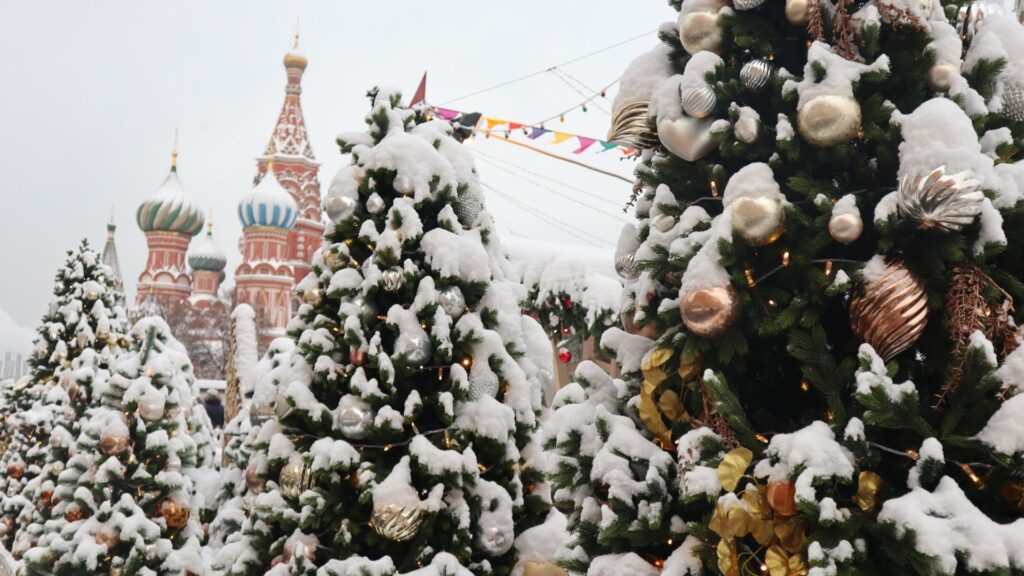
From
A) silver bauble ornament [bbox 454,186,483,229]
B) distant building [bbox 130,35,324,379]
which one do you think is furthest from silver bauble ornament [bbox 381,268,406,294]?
distant building [bbox 130,35,324,379]

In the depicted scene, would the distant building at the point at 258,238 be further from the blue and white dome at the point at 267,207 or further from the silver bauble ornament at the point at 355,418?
the silver bauble ornament at the point at 355,418

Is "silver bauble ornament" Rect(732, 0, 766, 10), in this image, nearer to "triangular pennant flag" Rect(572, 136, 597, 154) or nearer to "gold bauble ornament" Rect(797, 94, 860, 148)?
"gold bauble ornament" Rect(797, 94, 860, 148)

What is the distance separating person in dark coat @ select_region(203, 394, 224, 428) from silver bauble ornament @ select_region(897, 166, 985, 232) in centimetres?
1108

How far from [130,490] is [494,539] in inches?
135

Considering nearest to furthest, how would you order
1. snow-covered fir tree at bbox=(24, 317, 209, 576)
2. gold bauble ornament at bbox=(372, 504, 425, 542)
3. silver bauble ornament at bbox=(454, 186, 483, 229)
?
1. gold bauble ornament at bbox=(372, 504, 425, 542)
2. silver bauble ornament at bbox=(454, 186, 483, 229)
3. snow-covered fir tree at bbox=(24, 317, 209, 576)

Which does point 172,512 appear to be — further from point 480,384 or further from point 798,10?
point 798,10

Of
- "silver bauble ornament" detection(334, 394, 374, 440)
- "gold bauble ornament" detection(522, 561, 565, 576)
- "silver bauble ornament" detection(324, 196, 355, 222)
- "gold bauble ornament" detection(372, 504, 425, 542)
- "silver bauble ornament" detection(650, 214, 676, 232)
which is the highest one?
"silver bauble ornament" detection(650, 214, 676, 232)

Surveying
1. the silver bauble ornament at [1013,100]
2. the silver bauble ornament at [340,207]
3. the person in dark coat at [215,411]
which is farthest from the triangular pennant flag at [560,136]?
the silver bauble ornament at [1013,100]

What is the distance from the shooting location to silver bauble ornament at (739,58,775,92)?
2199mm

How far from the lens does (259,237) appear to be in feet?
152

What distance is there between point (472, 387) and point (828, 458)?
191 centimetres

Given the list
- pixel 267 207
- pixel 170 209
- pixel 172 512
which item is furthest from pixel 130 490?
pixel 170 209

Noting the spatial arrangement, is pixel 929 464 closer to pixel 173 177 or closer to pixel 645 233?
pixel 645 233

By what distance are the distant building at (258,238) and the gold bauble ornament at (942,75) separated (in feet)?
137
